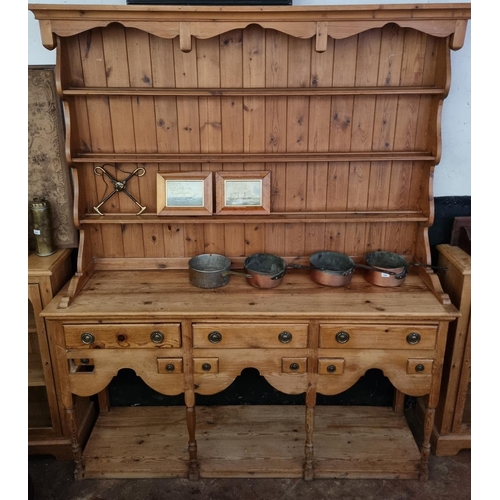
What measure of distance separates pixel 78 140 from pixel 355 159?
1.43 m

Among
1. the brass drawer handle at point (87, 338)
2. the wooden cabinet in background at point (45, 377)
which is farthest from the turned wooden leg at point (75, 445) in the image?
the brass drawer handle at point (87, 338)

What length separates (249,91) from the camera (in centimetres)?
227

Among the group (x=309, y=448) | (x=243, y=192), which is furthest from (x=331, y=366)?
(x=243, y=192)

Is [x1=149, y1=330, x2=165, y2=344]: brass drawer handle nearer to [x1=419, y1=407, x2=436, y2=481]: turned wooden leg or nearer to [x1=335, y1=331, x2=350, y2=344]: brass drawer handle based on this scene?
[x1=335, y1=331, x2=350, y2=344]: brass drawer handle

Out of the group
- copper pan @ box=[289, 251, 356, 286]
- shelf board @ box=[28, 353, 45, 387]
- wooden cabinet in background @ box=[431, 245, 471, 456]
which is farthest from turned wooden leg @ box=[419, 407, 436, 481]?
shelf board @ box=[28, 353, 45, 387]

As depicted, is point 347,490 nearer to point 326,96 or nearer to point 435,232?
point 435,232

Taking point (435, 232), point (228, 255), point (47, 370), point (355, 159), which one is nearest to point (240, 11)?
point (355, 159)

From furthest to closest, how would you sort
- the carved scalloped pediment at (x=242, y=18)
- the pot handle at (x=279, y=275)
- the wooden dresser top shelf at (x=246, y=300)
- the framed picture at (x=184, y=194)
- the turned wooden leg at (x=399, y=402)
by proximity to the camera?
the turned wooden leg at (x=399, y=402) < the framed picture at (x=184, y=194) < the pot handle at (x=279, y=275) < the wooden dresser top shelf at (x=246, y=300) < the carved scalloped pediment at (x=242, y=18)

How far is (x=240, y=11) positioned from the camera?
78.8 inches

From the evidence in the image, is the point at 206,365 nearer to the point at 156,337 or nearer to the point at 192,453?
the point at 156,337

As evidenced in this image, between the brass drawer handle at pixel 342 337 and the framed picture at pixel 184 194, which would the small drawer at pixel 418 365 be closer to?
the brass drawer handle at pixel 342 337

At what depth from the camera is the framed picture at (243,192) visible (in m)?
2.45

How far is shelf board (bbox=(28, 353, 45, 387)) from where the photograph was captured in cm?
251

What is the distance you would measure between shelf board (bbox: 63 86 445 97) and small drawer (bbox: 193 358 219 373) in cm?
130
